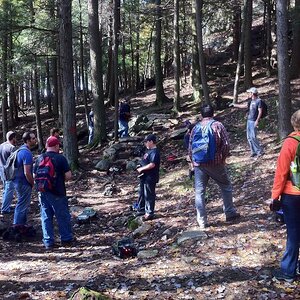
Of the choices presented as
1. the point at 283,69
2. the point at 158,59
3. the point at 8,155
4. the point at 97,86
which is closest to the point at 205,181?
the point at 283,69

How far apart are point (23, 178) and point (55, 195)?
1566 mm

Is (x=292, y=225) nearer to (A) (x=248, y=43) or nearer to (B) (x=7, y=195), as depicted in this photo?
(B) (x=7, y=195)

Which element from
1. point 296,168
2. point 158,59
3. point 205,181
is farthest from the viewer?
point 158,59

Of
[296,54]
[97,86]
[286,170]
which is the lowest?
[286,170]

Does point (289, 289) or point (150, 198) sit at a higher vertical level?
point (150, 198)

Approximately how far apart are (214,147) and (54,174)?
3.07m

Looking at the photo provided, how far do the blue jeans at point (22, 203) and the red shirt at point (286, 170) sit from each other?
234 inches

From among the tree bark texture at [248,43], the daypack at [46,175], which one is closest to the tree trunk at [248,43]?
the tree bark texture at [248,43]

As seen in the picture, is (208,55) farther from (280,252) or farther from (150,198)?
(280,252)

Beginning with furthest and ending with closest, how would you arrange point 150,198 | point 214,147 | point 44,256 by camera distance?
point 150,198 → point 44,256 → point 214,147

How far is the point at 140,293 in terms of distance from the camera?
211 inches

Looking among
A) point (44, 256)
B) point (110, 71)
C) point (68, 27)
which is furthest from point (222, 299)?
point (110, 71)

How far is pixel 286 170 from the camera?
15.8ft

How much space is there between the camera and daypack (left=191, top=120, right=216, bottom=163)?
6.80 m
